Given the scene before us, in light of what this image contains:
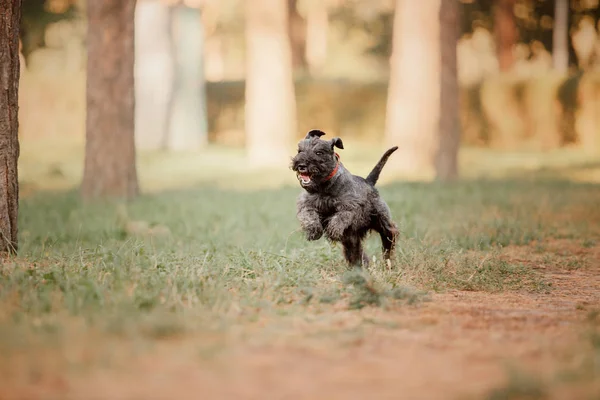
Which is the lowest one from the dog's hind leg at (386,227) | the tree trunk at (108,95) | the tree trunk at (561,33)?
the dog's hind leg at (386,227)

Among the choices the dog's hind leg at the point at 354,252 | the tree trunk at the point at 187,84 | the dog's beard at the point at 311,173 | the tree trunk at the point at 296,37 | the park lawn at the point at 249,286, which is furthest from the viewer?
the tree trunk at the point at 296,37

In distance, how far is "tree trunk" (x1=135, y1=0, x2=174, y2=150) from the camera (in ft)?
74.9

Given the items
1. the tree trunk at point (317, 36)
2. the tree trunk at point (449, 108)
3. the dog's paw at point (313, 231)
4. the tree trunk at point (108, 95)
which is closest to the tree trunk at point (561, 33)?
the tree trunk at point (449, 108)

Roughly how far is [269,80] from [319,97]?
919cm

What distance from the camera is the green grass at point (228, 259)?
493 cm

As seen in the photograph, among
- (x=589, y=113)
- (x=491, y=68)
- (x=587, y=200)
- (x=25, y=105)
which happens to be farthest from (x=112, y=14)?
(x=491, y=68)

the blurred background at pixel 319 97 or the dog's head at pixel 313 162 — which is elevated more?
the blurred background at pixel 319 97

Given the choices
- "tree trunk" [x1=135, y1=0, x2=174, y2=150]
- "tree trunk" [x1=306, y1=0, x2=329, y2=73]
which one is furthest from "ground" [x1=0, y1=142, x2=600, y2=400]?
"tree trunk" [x1=306, y1=0, x2=329, y2=73]

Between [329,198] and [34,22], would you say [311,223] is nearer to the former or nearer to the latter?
[329,198]

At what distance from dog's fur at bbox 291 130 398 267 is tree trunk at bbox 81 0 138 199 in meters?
6.65

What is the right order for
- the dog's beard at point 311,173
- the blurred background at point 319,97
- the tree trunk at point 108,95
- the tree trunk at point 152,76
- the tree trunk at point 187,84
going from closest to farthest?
the dog's beard at point 311,173 → the tree trunk at point 108,95 → the blurred background at point 319,97 → the tree trunk at point 152,76 → the tree trunk at point 187,84

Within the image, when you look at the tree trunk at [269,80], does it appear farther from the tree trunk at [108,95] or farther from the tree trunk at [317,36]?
the tree trunk at [317,36]

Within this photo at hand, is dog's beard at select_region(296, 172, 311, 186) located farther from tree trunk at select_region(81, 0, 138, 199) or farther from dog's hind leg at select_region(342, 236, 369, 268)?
tree trunk at select_region(81, 0, 138, 199)

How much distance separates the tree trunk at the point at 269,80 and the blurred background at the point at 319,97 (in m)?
0.03
